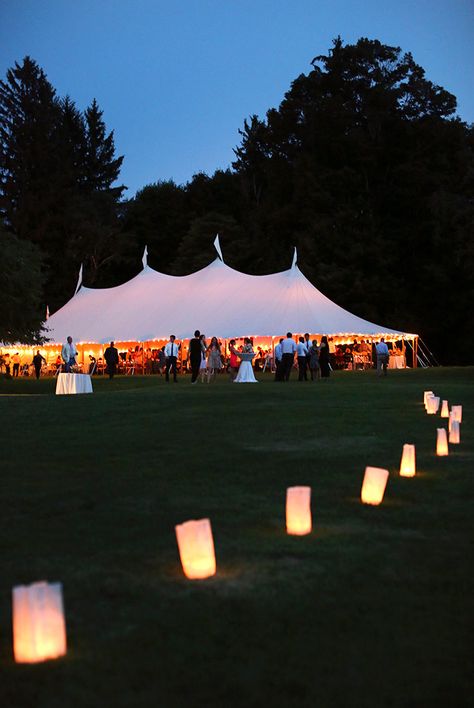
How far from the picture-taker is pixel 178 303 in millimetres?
39000

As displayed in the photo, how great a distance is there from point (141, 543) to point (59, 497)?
1.75 m

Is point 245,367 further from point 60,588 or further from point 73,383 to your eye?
point 60,588

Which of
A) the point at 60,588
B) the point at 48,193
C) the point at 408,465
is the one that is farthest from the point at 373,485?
the point at 48,193

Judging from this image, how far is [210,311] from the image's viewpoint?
37500mm

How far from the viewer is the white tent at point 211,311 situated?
35.9 metres

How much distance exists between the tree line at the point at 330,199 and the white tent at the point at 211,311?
3.48m

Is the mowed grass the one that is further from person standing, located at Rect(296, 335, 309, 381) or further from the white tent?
the white tent

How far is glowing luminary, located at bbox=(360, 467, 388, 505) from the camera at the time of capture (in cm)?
570

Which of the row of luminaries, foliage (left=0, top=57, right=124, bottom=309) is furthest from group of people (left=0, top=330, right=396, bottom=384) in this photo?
foliage (left=0, top=57, right=124, bottom=309)

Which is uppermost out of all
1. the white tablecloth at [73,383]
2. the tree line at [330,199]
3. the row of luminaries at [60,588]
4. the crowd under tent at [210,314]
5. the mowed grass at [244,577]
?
the tree line at [330,199]

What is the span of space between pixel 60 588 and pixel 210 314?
3462cm

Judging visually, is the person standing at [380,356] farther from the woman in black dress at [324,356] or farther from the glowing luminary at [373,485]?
the glowing luminary at [373,485]

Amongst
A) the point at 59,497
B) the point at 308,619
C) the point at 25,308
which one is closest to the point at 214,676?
the point at 308,619

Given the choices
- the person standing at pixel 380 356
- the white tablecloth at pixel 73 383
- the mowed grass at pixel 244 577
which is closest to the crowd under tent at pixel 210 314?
the person standing at pixel 380 356
